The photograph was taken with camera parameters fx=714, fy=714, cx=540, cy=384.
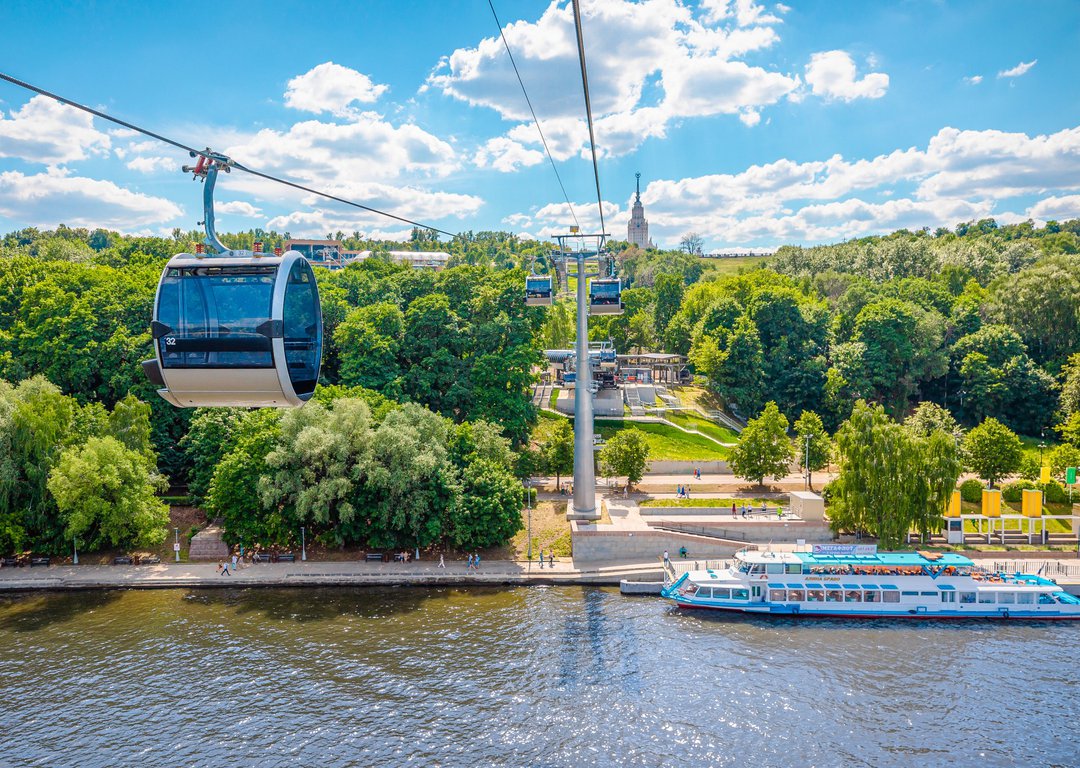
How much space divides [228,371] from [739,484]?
40223mm

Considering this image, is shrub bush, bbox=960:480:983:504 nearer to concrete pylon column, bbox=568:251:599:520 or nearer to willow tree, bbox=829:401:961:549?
willow tree, bbox=829:401:961:549

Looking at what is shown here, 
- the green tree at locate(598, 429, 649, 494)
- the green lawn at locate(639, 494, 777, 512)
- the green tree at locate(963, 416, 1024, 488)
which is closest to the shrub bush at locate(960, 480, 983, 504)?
the green tree at locate(963, 416, 1024, 488)

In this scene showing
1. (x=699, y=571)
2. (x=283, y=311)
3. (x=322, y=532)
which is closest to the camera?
(x=283, y=311)

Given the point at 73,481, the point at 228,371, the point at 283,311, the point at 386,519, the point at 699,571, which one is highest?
the point at 283,311

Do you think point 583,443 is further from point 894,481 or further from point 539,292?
point 894,481

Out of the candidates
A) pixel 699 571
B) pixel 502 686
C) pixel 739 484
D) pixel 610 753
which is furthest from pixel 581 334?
pixel 610 753

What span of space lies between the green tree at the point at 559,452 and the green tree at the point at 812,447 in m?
16.0

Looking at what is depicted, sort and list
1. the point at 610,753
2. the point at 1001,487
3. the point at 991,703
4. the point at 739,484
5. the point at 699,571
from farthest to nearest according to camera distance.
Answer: the point at 739,484 < the point at 1001,487 < the point at 699,571 < the point at 991,703 < the point at 610,753

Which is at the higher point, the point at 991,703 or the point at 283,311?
the point at 283,311

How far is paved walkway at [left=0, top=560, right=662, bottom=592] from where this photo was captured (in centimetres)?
3662

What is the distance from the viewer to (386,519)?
37.8 metres

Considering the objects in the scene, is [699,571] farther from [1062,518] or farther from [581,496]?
[1062,518]

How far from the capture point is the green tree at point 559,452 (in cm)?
4791

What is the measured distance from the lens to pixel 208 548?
40156 mm
